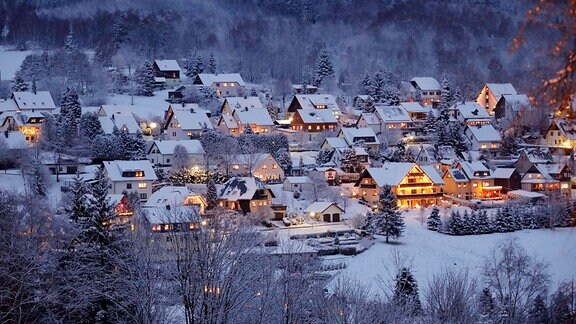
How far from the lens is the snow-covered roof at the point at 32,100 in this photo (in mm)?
33319

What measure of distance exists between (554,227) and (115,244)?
1639 centimetres

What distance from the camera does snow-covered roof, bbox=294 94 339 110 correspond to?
37.2 meters

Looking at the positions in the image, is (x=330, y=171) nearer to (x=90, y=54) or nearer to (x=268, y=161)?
(x=268, y=161)

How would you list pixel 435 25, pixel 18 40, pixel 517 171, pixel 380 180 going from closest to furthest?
pixel 380 180 < pixel 517 171 < pixel 18 40 < pixel 435 25

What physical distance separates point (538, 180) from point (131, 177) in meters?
14.1

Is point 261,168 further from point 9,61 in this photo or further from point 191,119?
point 9,61

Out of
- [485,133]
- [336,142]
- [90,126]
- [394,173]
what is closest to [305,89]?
[336,142]

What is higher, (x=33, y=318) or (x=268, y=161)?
(x=268, y=161)

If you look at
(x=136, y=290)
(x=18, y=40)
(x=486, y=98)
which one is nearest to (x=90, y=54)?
(x=18, y=40)

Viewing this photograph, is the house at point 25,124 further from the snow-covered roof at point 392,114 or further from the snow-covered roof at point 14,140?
the snow-covered roof at point 392,114

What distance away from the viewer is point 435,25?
63.9 meters

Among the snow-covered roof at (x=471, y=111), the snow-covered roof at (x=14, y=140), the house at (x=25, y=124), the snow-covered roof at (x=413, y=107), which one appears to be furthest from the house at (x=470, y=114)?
the snow-covered roof at (x=14, y=140)

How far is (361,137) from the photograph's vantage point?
107 feet

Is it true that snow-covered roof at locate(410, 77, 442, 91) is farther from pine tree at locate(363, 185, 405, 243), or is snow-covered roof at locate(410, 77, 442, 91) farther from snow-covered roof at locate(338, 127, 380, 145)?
pine tree at locate(363, 185, 405, 243)
